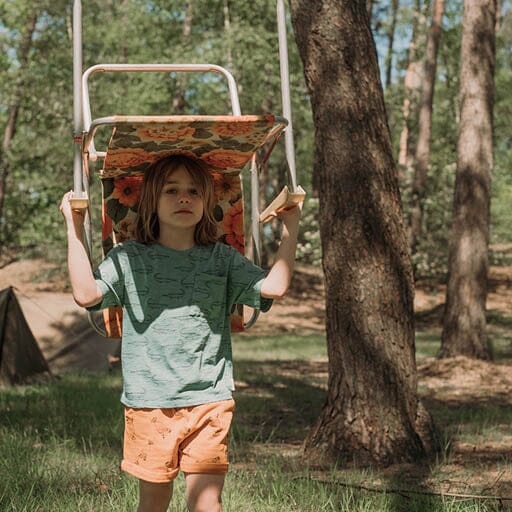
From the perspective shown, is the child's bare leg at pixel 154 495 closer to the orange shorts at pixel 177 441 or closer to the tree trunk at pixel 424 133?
the orange shorts at pixel 177 441

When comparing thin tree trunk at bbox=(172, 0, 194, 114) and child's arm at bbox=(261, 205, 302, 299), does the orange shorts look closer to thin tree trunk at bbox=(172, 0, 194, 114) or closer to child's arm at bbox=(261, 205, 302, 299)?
child's arm at bbox=(261, 205, 302, 299)

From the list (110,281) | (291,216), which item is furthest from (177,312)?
(291,216)

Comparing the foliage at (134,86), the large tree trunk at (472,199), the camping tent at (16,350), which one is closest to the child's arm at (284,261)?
the camping tent at (16,350)

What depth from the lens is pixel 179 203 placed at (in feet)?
9.55

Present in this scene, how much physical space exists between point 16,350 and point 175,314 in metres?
6.18

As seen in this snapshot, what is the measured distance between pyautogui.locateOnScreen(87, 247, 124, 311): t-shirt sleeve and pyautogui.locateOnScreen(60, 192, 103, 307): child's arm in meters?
0.06

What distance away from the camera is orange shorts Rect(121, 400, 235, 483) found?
2789 millimetres

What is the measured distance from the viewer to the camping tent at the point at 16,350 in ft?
27.6

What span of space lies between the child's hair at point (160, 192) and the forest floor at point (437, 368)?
1965 mm

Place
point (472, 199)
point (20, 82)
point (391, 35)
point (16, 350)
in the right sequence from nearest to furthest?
point (16, 350) → point (472, 199) → point (20, 82) → point (391, 35)

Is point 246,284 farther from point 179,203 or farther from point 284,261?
point 179,203

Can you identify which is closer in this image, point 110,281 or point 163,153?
point 110,281

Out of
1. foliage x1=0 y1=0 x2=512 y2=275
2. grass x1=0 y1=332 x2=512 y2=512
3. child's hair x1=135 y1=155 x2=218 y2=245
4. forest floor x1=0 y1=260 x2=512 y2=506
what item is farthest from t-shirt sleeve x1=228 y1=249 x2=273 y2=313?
foliage x1=0 y1=0 x2=512 y2=275

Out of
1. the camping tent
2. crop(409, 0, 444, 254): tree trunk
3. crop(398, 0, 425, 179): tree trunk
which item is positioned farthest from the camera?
crop(398, 0, 425, 179): tree trunk
